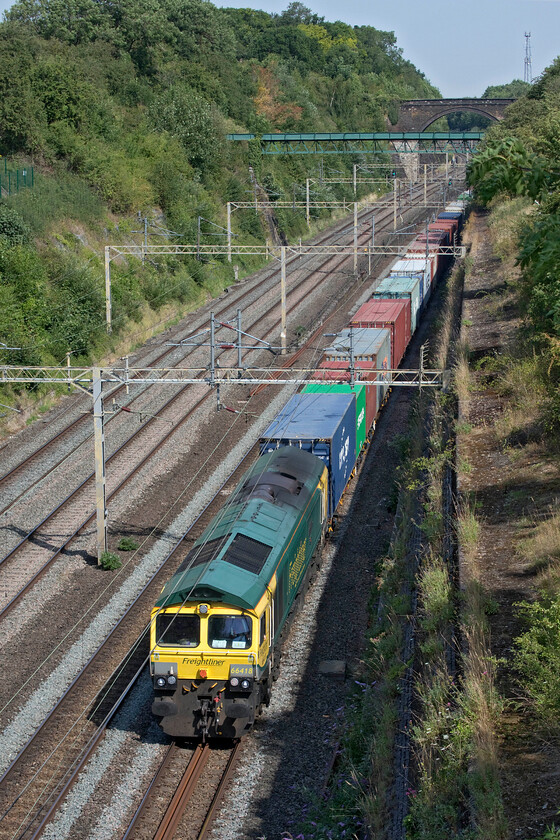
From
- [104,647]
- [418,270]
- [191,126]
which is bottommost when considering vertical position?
[104,647]

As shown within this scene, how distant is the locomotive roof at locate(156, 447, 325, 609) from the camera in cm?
1445

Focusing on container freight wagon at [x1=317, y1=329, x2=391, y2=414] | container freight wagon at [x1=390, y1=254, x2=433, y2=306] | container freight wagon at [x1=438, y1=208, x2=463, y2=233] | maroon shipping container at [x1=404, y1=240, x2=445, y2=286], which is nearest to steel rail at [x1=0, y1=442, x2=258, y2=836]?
container freight wagon at [x1=317, y1=329, x2=391, y2=414]

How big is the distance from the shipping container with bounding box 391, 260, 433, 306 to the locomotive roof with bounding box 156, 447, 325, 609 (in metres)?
26.9

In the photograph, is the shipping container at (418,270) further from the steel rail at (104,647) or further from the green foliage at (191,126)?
the green foliage at (191,126)

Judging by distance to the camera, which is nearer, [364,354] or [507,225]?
[364,354]

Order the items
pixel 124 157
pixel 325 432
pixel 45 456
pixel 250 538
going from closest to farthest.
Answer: pixel 250 538 → pixel 325 432 → pixel 45 456 → pixel 124 157

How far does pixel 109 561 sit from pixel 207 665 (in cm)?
858

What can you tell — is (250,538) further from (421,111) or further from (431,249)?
(421,111)

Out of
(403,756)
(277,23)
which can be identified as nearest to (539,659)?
(403,756)

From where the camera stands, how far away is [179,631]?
1452 centimetres

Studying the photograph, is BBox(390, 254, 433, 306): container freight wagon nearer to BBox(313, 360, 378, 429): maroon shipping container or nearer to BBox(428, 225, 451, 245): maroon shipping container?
BBox(428, 225, 451, 245): maroon shipping container

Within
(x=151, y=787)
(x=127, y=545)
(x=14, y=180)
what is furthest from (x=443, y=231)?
(x=151, y=787)

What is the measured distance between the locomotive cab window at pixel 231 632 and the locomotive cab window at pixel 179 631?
10.1 inches

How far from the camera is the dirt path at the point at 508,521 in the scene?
33.0ft
